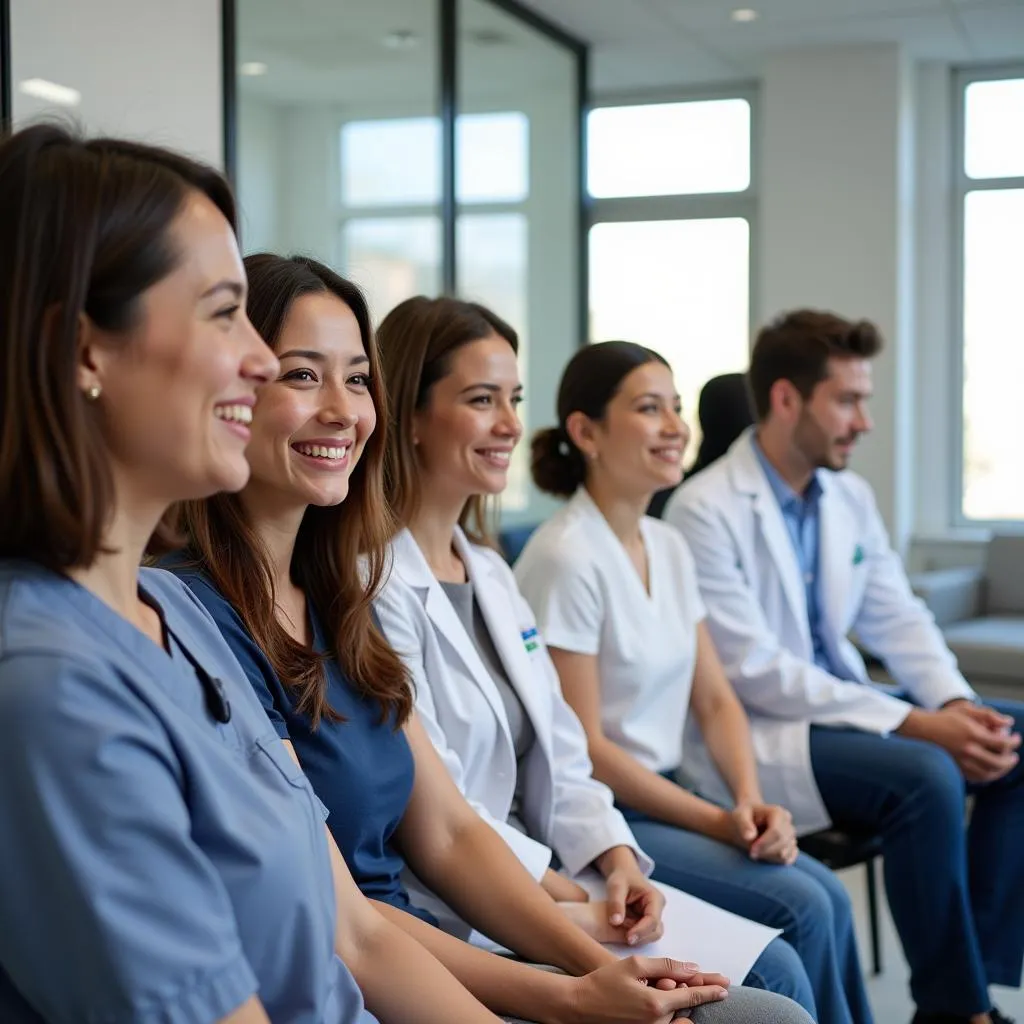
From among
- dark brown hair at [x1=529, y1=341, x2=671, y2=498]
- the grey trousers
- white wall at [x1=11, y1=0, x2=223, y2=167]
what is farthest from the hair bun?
the grey trousers

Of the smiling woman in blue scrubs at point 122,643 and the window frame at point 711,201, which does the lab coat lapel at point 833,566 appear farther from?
the window frame at point 711,201

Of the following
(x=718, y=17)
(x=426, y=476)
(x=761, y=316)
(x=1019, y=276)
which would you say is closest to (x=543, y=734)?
(x=426, y=476)

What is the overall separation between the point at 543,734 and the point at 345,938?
2.41ft

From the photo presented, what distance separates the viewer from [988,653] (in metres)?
5.02

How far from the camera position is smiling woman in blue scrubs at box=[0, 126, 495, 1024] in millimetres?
893

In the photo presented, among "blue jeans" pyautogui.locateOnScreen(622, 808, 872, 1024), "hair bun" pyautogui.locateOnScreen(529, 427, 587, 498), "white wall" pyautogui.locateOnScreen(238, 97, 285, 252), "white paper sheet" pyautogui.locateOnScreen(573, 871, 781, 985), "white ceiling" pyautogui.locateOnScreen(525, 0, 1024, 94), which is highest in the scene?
"white ceiling" pyautogui.locateOnScreen(525, 0, 1024, 94)

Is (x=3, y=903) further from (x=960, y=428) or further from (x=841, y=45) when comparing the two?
(x=960, y=428)

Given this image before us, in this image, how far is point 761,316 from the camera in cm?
691

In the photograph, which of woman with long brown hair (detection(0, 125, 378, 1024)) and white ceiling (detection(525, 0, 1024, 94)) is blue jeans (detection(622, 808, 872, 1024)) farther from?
white ceiling (detection(525, 0, 1024, 94))

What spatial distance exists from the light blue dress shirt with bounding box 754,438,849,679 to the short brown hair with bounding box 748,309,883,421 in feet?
0.58

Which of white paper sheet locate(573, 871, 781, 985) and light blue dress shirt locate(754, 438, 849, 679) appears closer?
white paper sheet locate(573, 871, 781, 985)

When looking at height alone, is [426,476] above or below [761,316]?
below

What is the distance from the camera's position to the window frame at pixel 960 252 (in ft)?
22.4

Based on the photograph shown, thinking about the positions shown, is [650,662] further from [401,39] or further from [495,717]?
[401,39]
